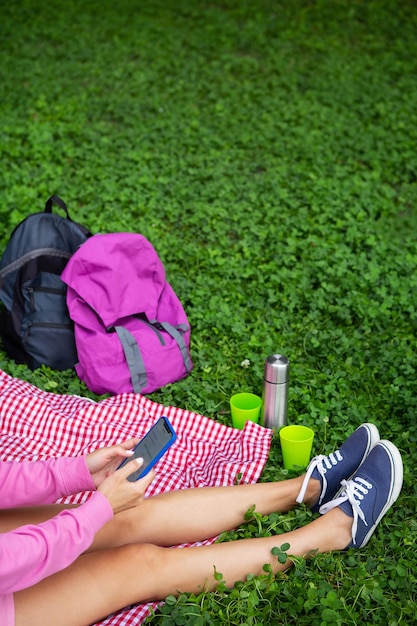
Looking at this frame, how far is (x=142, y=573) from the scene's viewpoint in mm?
2459

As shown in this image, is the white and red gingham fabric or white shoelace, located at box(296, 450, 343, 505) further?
the white and red gingham fabric

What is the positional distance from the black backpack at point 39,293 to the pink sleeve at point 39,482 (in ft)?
4.49

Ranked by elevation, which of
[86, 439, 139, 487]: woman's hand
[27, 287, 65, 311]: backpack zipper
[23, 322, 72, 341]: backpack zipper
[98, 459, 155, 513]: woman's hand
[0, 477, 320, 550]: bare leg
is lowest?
[0, 477, 320, 550]: bare leg

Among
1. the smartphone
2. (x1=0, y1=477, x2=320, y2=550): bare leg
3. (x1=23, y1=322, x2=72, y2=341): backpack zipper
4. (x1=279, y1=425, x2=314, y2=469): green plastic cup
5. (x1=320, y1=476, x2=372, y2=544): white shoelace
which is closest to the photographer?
the smartphone

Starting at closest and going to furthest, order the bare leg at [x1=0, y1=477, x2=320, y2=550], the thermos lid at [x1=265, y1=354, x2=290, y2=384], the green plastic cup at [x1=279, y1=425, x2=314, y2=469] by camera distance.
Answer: the bare leg at [x1=0, y1=477, x2=320, y2=550]
the green plastic cup at [x1=279, y1=425, x2=314, y2=469]
the thermos lid at [x1=265, y1=354, x2=290, y2=384]

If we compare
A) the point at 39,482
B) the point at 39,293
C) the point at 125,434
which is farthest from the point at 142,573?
the point at 39,293

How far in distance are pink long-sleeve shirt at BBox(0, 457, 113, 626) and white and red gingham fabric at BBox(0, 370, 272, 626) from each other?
597 mm

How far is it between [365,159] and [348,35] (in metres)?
2.74

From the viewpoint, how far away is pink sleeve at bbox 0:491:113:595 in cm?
204

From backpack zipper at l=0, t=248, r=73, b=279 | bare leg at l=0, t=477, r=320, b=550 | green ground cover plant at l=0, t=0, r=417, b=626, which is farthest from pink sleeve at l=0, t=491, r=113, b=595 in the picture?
backpack zipper at l=0, t=248, r=73, b=279

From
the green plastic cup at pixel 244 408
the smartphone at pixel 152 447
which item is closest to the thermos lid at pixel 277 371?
the green plastic cup at pixel 244 408

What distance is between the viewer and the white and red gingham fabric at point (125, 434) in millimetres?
3209

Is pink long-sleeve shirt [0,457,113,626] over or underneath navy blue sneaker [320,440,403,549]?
over

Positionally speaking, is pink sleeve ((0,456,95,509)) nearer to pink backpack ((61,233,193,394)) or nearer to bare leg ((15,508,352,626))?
bare leg ((15,508,352,626))
